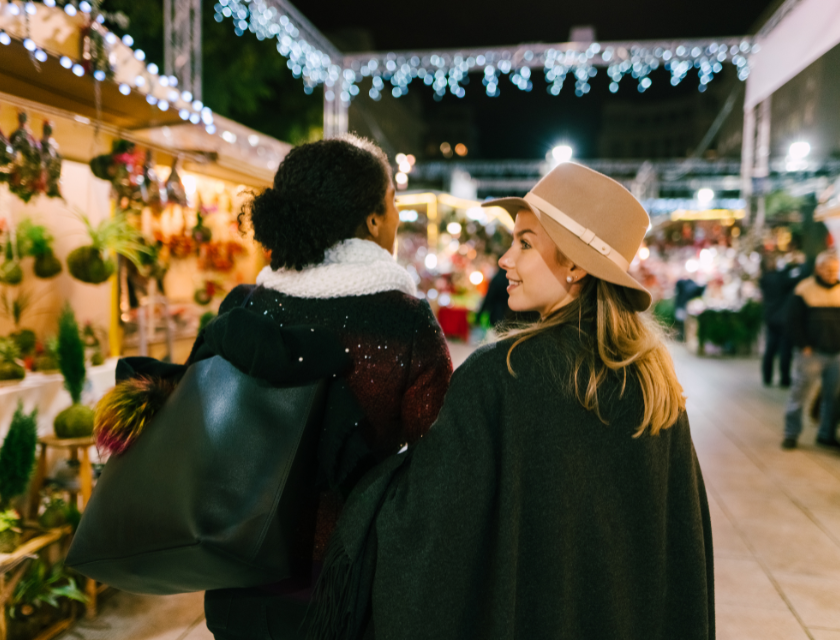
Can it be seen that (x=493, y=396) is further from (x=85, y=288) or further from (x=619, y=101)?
(x=619, y=101)

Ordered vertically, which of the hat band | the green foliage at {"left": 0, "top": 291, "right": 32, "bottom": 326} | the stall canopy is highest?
the stall canopy

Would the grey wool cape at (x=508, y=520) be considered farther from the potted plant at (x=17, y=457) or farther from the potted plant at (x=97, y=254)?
the potted plant at (x=97, y=254)

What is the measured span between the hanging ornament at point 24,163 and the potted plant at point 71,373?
70 cm

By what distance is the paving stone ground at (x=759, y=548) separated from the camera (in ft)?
9.53

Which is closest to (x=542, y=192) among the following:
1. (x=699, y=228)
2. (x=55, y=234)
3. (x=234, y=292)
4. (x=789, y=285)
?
(x=234, y=292)

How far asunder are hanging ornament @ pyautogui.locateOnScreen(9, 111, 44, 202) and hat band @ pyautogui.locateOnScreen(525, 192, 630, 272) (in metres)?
2.86

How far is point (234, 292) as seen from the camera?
1440mm

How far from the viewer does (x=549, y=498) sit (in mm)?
1125

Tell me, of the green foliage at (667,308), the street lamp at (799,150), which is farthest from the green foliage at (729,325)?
the street lamp at (799,150)

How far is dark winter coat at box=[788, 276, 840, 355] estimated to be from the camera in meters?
5.59

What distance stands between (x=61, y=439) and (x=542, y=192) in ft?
9.08

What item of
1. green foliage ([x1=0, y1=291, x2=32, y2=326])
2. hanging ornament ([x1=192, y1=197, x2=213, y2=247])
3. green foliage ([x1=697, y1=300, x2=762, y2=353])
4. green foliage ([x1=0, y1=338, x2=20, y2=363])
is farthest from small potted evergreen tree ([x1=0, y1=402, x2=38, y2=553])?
green foliage ([x1=697, y1=300, x2=762, y2=353])

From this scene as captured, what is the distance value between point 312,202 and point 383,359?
15.6 inches

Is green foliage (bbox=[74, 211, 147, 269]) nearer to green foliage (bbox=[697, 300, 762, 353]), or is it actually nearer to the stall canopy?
the stall canopy
